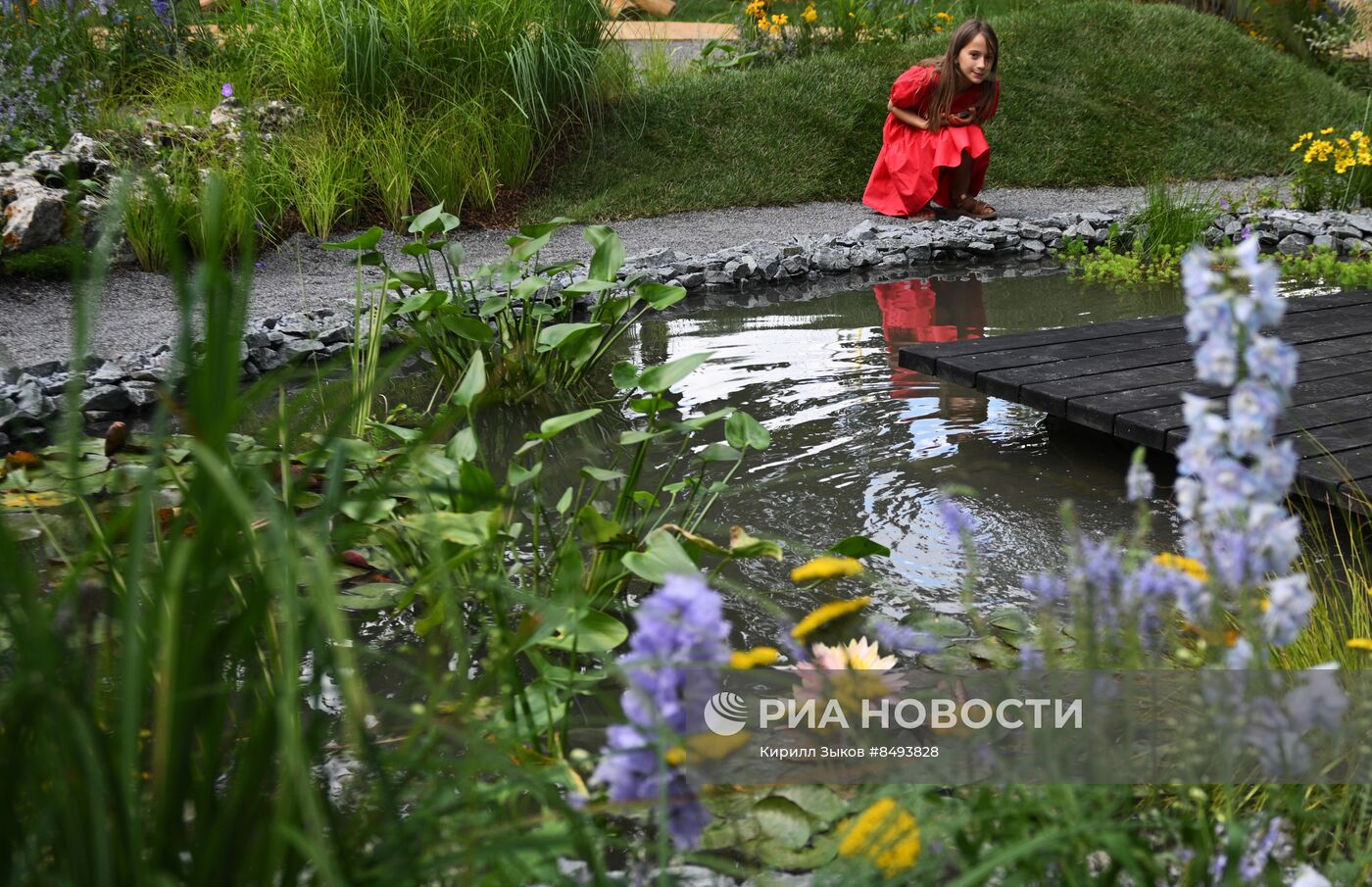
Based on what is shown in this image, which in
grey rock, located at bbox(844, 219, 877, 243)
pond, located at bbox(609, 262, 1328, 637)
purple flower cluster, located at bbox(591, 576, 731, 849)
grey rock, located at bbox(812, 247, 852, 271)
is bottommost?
pond, located at bbox(609, 262, 1328, 637)

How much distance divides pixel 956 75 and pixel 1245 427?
6944mm

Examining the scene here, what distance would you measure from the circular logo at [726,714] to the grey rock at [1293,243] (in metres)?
6.15

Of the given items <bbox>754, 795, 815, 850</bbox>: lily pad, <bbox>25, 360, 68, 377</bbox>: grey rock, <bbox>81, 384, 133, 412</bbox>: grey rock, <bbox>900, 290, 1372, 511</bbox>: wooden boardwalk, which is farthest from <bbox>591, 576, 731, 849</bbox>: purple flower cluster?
<bbox>25, 360, 68, 377</bbox>: grey rock

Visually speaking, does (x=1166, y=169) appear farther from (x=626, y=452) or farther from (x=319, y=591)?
(x=319, y=591)

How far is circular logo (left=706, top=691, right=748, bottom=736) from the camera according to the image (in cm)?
170

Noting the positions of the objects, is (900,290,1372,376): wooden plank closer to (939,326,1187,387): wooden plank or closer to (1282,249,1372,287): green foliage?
(939,326,1187,387): wooden plank

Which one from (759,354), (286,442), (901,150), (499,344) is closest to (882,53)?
(901,150)

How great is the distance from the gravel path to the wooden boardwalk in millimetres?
2676

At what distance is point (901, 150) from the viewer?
7.58 meters

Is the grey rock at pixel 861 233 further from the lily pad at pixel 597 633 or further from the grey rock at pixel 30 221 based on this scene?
the lily pad at pixel 597 633

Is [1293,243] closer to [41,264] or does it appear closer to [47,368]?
[47,368]

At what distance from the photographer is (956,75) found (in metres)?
7.28

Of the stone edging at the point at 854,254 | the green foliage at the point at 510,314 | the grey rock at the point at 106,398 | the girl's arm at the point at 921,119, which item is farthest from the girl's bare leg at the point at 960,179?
the grey rock at the point at 106,398

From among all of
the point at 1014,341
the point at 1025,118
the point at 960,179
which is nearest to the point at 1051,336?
the point at 1014,341
